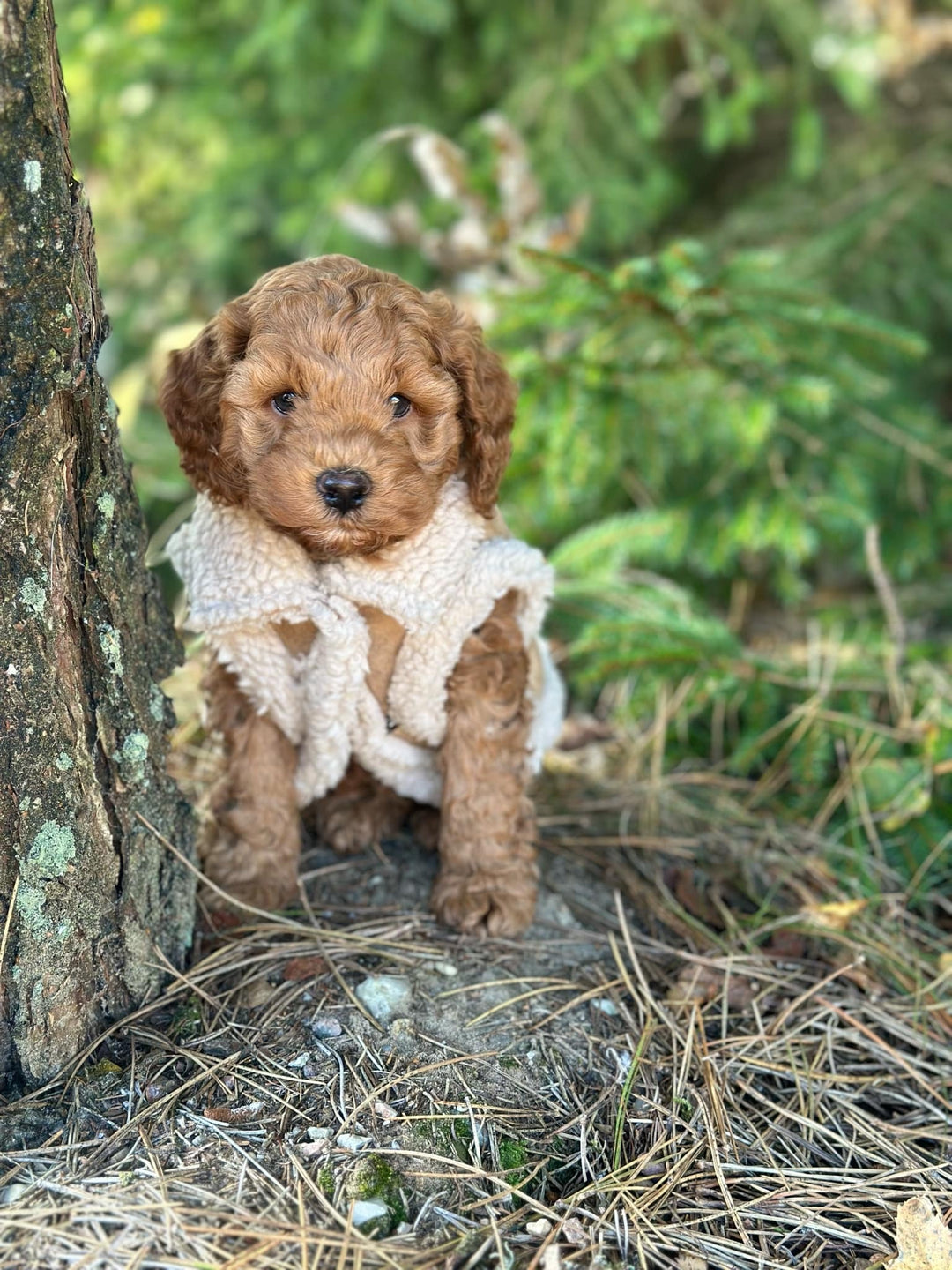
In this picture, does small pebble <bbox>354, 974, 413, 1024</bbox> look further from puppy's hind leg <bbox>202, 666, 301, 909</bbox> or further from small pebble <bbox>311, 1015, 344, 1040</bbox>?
puppy's hind leg <bbox>202, 666, 301, 909</bbox>

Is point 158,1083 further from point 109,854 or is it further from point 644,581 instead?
point 644,581

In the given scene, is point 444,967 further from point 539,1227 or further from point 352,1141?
point 539,1227

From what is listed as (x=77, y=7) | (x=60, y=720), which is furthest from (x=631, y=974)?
(x=77, y=7)

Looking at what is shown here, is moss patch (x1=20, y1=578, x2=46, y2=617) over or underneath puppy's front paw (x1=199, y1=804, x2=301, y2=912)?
over

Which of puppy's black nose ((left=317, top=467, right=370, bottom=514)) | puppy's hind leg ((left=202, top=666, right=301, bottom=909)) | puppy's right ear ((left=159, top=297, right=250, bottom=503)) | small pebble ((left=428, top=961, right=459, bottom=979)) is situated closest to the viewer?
puppy's black nose ((left=317, top=467, right=370, bottom=514))

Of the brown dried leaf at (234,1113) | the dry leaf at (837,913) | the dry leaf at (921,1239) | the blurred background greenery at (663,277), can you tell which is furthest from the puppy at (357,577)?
the dry leaf at (921,1239)

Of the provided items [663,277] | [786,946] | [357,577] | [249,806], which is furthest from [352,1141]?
[663,277]

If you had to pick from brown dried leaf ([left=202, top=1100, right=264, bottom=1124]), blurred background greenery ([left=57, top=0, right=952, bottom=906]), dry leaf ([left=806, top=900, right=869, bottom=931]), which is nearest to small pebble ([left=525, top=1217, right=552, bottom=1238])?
brown dried leaf ([left=202, top=1100, right=264, bottom=1124])
